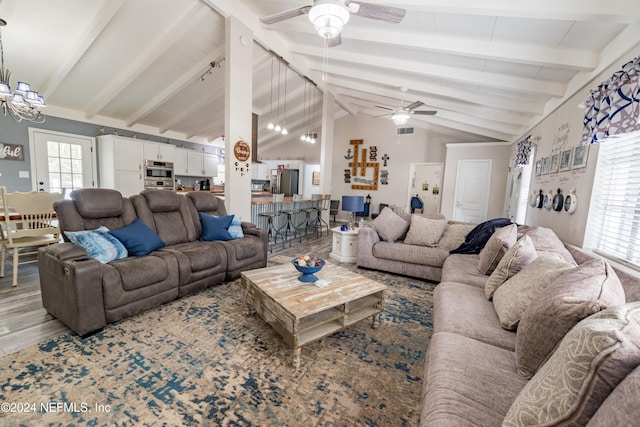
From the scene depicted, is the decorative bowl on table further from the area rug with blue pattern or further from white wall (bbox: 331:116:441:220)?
white wall (bbox: 331:116:441:220)

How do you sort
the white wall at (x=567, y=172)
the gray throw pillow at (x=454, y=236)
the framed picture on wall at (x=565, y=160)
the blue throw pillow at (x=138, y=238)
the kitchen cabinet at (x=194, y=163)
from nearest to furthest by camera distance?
the white wall at (x=567, y=172), the blue throw pillow at (x=138, y=238), the framed picture on wall at (x=565, y=160), the gray throw pillow at (x=454, y=236), the kitchen cabinet at (x=194, y=163)

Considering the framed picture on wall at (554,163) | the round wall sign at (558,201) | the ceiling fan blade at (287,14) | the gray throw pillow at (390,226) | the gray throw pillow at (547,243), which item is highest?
the ceiling fan blade at (287,14)

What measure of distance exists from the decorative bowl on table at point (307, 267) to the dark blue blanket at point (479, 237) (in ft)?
6.84

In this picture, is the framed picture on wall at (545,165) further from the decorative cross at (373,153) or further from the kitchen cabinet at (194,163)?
the kitchen cabinet at (194,163)

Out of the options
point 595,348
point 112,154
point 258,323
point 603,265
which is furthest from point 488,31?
point 112,154

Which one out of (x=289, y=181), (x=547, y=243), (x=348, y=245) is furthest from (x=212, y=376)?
(x=289, y=181)

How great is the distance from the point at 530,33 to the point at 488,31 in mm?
374

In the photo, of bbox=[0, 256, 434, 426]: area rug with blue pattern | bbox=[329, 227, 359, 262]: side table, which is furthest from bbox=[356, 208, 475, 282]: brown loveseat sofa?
bbox=[0, 256, 434, 426]: area rug with blue pattern

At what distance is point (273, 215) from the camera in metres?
5.19

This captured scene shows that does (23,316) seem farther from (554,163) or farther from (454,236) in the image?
(554,163)

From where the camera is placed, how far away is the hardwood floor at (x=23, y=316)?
6.35ft

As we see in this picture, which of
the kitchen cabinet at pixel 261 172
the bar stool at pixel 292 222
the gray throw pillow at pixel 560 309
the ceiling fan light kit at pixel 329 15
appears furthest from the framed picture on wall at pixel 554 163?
the kitchen cabinet at pixel 261 172

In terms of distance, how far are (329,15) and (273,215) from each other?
Answer: 370cm

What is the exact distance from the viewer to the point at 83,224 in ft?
Result: 8.21
